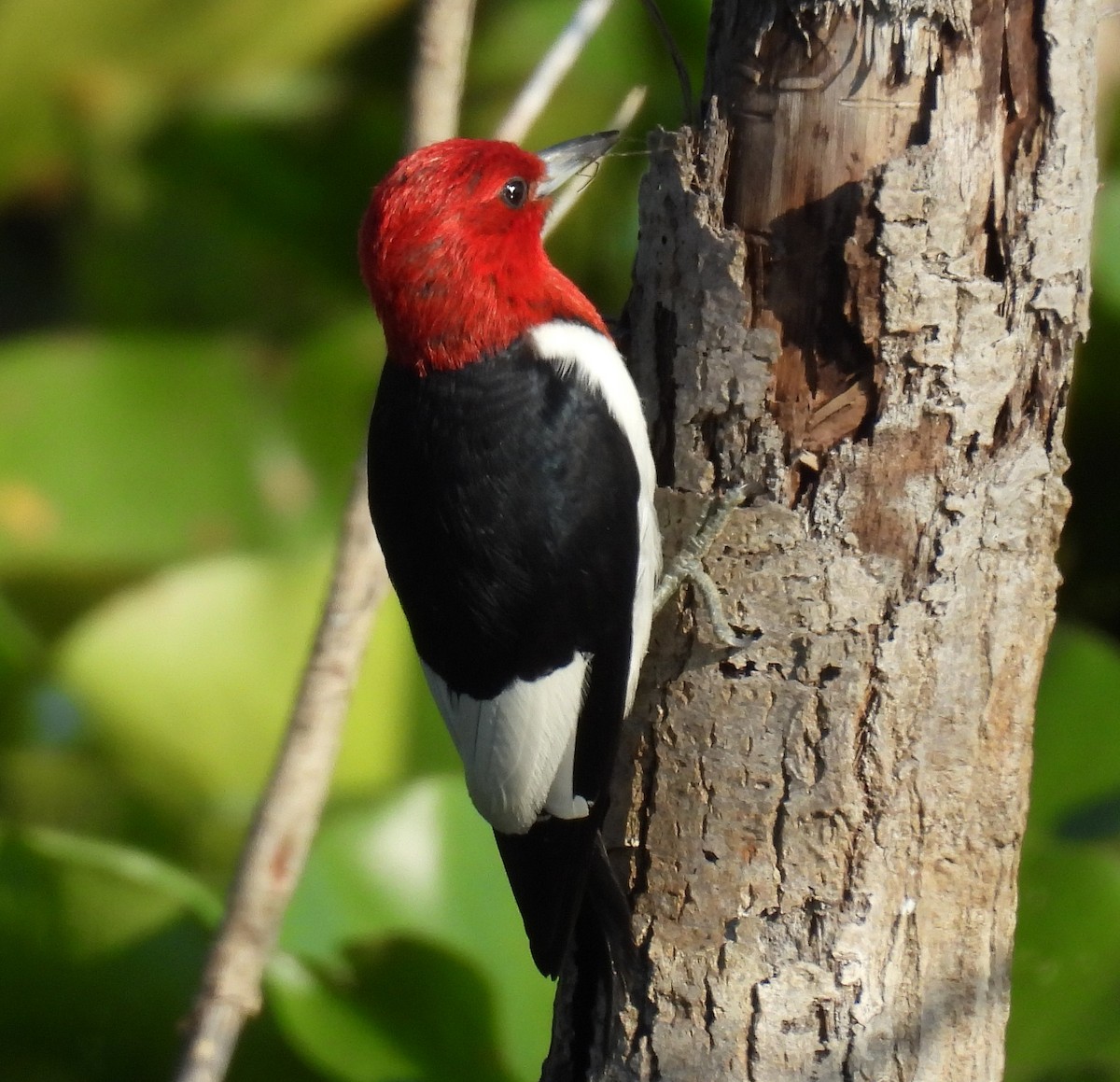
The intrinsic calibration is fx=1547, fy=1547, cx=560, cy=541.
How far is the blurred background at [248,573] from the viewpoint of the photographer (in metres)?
2.20

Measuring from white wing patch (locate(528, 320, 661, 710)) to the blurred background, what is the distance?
2.10ft

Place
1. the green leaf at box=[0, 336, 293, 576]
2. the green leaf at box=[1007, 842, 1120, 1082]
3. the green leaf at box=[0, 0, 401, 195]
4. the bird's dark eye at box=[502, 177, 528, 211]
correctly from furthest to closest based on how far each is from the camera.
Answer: the green leaf at box=[0, 0, 401, 195] < the green leaf at box=[0, 336, 293, 576] < the green leaf at box=[1007, 842, 1120, 1082] < the bird's dark eye at box=[502, 177, 528, 211]

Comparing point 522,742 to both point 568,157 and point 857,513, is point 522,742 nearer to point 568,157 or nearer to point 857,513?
point 857,513

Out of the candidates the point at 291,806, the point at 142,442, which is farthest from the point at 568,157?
the point at 142,442

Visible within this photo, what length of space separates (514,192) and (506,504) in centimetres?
38

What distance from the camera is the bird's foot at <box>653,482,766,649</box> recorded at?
5.11 feet

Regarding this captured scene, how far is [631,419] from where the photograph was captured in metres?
1.64

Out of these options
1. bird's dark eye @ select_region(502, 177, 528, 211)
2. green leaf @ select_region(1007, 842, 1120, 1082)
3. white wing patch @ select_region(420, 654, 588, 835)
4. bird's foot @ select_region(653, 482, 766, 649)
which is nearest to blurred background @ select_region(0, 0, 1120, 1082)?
green leaf @ select_region(1007, 842, 1120, 1082)

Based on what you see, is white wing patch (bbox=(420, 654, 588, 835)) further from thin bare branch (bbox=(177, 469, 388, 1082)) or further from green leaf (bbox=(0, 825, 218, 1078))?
green leaf (bbox=(0, 825, 218, 1078))

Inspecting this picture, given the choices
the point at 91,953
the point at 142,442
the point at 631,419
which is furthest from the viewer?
the point at 142,442

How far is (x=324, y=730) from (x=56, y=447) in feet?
6.50

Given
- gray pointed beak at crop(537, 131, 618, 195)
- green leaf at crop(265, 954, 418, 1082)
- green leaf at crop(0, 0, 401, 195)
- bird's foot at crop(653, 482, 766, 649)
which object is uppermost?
green leaf at crop(0, 0, 401, 195)

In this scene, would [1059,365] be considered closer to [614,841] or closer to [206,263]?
[614,841]

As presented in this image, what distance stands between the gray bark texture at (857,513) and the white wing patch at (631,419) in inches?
1.4
